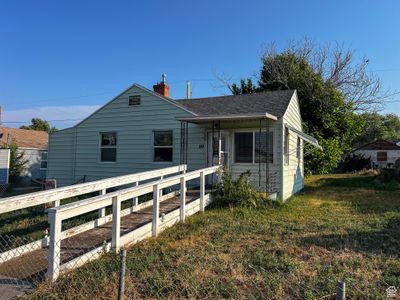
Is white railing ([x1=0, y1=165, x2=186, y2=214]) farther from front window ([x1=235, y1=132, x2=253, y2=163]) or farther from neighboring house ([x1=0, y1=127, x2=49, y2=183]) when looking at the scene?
neighboring house ([x1=0, y1=127, x2=49, y2=183])

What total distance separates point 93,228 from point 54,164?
1024cm

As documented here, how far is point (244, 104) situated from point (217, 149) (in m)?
2.47

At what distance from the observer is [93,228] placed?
22.1 feet

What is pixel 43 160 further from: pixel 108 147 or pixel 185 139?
pixel 185 139

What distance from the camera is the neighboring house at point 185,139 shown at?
37.3ft

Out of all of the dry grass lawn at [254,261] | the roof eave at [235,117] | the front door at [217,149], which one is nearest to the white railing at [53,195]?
the dry grass lawn at [254,261]

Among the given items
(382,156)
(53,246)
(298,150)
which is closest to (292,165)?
(298,150)

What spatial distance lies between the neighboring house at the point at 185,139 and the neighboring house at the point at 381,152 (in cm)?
2976

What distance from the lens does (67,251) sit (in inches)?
208

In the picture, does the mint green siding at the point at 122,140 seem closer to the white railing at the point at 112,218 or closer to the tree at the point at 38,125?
the white railing at the point at 112,218

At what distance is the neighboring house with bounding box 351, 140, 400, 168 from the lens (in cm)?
3962

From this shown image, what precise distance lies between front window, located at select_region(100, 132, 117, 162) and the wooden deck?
23.1 feet

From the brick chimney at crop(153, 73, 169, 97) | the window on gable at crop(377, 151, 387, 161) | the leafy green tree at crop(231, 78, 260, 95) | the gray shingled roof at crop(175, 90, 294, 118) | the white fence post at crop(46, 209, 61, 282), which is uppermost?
the leafy green tree at crop(231, 78, 260, 95)

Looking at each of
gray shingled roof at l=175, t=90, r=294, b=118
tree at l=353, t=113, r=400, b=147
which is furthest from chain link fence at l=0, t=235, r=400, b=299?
tree at l=353, t=113, r=400, b=147
